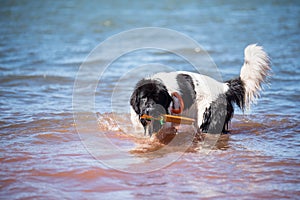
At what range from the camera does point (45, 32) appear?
1473 centimetres

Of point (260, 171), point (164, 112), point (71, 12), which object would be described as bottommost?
point (260, 171)

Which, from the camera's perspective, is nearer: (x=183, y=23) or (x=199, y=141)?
(x=199, y=141)

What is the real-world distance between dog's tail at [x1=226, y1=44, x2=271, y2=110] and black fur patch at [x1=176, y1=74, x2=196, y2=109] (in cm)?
55

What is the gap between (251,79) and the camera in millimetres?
5656

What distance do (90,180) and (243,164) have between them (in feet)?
5.78

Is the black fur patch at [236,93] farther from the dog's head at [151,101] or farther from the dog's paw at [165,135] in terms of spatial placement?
the dog's head at [151,101]

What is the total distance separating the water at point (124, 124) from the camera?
4254 millimetres

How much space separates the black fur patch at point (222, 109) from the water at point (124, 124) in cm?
25

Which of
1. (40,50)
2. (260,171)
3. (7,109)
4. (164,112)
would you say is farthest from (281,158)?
(40,50)

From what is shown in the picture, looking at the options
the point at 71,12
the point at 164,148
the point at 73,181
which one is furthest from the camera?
the point at 71,12

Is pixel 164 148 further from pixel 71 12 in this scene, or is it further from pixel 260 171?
pixel 71 12

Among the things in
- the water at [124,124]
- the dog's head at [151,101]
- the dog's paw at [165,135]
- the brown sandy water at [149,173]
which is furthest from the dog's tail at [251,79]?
the dog's head at [151,101]

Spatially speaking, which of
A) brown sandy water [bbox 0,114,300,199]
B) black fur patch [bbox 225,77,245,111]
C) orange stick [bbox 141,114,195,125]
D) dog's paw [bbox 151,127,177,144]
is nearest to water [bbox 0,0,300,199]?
brown sandy water [bbox 0,114,300,199]

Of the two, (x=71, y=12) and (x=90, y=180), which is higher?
(x=71, y=12)
